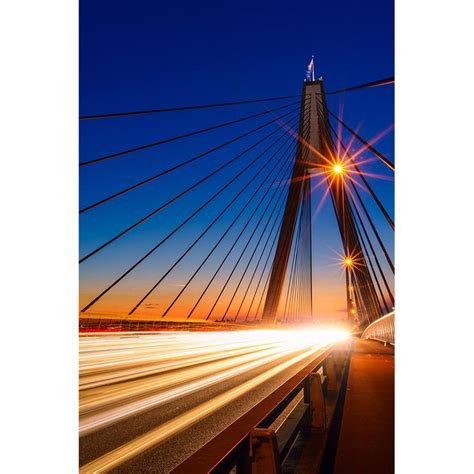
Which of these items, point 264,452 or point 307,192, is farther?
point 307,192

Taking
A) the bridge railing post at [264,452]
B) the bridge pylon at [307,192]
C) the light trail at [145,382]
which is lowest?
the light trail at [145,382]

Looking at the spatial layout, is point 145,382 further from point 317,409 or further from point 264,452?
point 264,452

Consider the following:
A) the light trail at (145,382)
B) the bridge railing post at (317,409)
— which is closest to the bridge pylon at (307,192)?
the light trail at (145,382)

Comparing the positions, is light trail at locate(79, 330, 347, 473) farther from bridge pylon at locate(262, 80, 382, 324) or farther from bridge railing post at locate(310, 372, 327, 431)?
bridge pylon at locate(262, 80, 382, 324)

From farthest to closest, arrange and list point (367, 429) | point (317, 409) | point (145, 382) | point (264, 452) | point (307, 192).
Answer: point (307, 192), point (145, 382), point (317, 409), point (367, 429), point (264, 452)

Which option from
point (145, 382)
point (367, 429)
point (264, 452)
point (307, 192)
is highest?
point (307, 192)

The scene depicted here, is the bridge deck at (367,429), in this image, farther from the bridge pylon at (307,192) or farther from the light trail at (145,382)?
the bridge pylon at (307,192)

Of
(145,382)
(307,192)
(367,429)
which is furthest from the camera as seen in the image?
(307,192)

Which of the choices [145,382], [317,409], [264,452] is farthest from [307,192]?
[264,452]
